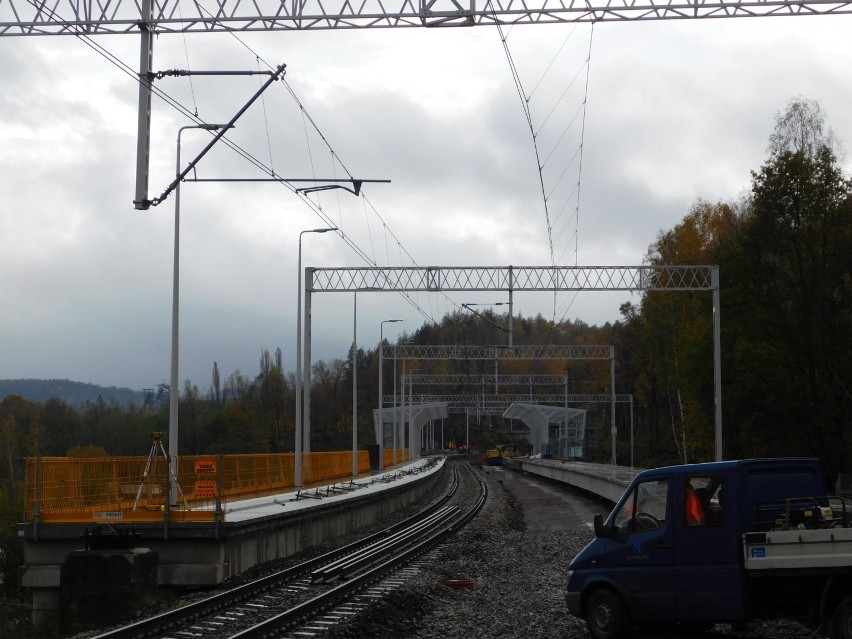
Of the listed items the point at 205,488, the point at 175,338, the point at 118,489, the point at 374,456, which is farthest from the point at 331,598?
the point at 374,456

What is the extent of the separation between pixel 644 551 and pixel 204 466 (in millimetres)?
14113

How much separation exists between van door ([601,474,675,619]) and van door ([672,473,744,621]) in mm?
168

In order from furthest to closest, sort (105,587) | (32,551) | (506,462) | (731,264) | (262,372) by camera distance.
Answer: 1. (262,372)
2. (506,462)
3. (731,264)
4. (32,551)
5. (105,587)

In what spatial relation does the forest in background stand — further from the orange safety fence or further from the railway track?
the railway track

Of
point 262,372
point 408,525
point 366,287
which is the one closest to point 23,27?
point 408,525

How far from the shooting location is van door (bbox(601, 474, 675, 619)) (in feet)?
40.0

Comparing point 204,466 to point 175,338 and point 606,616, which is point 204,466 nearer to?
point 175,338

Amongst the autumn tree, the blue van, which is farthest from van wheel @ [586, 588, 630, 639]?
the autumn tree

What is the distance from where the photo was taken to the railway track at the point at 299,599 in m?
13.8

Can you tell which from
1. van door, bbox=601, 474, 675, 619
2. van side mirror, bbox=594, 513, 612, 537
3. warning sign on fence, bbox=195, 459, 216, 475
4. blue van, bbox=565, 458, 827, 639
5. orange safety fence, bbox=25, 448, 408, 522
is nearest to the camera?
blue van, bbox=565, 458, 827, 639

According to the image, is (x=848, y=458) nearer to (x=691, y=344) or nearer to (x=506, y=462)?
(x=691, y=344)

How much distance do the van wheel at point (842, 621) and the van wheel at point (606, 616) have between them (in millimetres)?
2635

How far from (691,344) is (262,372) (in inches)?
3841

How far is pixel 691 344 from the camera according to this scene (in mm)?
56000
